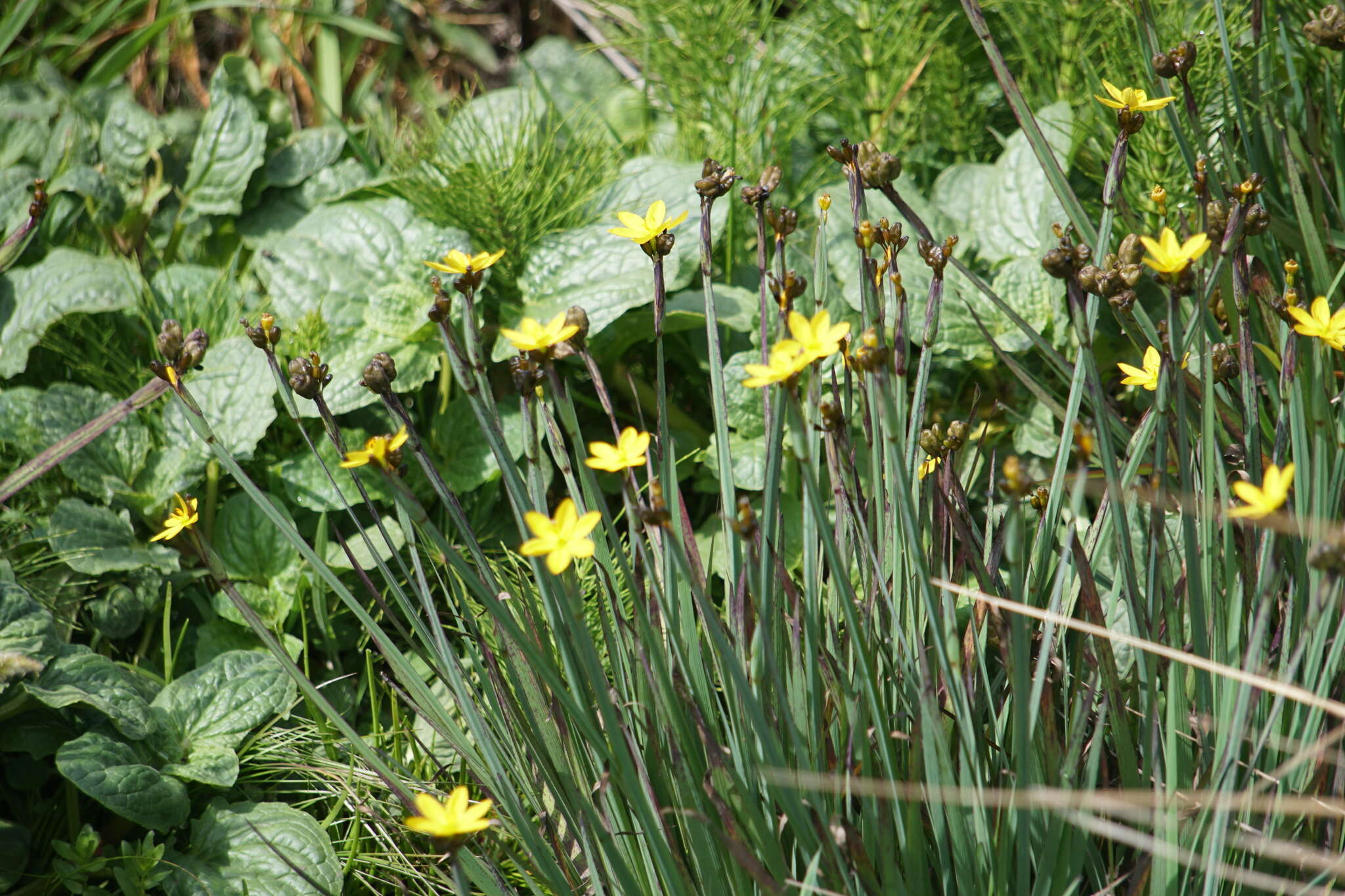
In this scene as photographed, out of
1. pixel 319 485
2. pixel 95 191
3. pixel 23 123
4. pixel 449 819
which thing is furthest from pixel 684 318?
pixel 23 123

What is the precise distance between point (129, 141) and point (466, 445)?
3.50ft

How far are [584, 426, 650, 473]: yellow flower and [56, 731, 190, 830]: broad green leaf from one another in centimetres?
73

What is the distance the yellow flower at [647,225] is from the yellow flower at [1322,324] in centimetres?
48

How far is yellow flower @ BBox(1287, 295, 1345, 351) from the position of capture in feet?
2.45

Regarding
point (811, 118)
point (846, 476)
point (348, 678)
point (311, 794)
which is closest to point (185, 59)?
point (811, 118)

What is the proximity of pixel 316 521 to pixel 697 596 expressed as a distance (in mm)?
1098

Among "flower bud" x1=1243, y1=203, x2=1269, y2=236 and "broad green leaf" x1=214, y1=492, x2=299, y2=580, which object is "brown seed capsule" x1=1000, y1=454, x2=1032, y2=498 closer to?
"flower bud" x1=1243, y1=203, x2=1269, y2=236

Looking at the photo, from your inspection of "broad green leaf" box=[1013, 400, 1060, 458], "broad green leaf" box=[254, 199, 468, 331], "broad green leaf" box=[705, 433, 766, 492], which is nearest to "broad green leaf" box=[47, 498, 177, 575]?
"broad green leaf" box=[254, 199, 468, 331]

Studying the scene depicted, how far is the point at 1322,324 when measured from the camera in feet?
2.55

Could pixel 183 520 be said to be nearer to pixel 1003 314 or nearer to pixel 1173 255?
pixel 1173 255

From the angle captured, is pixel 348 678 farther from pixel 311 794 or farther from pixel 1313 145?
pixel 1313 145

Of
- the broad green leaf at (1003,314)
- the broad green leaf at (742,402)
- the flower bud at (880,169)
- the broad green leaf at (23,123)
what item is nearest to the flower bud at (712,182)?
the flower bud at (880,169)

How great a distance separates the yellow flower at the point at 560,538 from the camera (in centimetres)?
67

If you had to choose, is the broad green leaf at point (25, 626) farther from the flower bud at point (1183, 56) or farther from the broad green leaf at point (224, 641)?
the flower bud at point (1183, 56)
